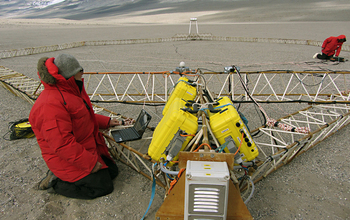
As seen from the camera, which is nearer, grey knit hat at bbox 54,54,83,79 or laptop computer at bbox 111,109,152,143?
grey knit hat at bbox 54,54,83,79

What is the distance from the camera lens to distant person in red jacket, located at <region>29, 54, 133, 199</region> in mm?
2786

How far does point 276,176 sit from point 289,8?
72.0m

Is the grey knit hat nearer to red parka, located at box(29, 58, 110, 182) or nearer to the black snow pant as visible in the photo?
red parka, located at box(29, 58, 110, 182)

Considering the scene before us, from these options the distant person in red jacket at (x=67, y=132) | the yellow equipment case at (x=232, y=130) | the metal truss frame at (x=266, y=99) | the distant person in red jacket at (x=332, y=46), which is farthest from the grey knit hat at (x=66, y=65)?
the distant person in red jacket at (x=332, y=46)

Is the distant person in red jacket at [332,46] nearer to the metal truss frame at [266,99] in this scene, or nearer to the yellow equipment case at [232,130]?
the metal truss frame at [266,99]

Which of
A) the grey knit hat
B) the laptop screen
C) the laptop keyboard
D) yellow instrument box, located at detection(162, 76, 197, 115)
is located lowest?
the laptop keyboard

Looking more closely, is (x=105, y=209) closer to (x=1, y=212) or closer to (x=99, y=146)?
(x=99, y=146)

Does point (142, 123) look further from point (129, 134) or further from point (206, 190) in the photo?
point (206, 190)

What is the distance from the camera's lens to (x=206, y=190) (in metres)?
1.90

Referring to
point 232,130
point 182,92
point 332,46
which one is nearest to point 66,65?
point 182,92

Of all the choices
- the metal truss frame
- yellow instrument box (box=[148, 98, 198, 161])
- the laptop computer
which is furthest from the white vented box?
the laptop computer

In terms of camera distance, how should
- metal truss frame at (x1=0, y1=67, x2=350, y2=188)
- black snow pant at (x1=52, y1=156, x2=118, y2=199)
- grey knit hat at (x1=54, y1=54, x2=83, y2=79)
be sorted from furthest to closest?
metal truss frame at (x1=0, y1=67, x2=350, y2=188)
black snow pant at (x1=52, y1=156, x2=118, y2=199)
grey knit hat at (x1=54, y1=54, x2=83, y2=79)

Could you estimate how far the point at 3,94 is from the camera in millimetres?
8414

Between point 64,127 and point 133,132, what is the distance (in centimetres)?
150
